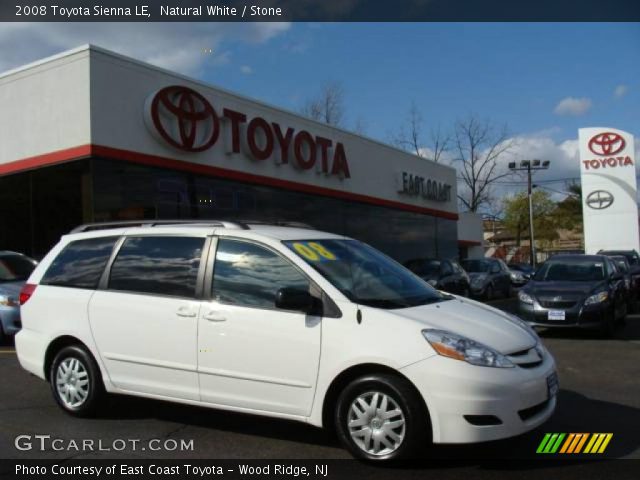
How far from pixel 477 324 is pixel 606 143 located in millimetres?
32001

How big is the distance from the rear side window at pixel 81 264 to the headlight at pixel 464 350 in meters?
3.11

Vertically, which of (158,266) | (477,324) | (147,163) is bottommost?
(477,324)

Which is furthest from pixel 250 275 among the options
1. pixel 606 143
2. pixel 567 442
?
pixel 606 143

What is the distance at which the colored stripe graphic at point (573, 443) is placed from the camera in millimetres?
4617

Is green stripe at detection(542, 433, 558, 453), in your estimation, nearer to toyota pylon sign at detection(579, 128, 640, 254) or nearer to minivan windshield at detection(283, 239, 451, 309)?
minivan windshield at detection(283, 239, 451, 309)

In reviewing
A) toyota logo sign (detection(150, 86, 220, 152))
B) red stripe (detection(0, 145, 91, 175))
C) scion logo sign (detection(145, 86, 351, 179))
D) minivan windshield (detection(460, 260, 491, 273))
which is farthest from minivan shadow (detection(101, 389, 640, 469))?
minivan windshield (detection(460, 260, 491, 273))

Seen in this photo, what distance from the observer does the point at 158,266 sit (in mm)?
5371

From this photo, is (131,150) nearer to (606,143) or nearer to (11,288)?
(11,288)

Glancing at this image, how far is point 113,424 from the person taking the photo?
17.8ft

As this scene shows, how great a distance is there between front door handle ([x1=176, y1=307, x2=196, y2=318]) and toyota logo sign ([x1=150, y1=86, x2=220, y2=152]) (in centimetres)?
1042

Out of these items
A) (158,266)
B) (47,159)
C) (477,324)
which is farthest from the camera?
(47,159)

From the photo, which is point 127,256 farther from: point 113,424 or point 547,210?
point 547,210

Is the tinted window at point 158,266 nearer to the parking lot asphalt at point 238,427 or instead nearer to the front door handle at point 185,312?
the front door handle at point 185,312

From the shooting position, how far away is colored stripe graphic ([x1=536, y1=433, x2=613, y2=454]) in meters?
4.62
